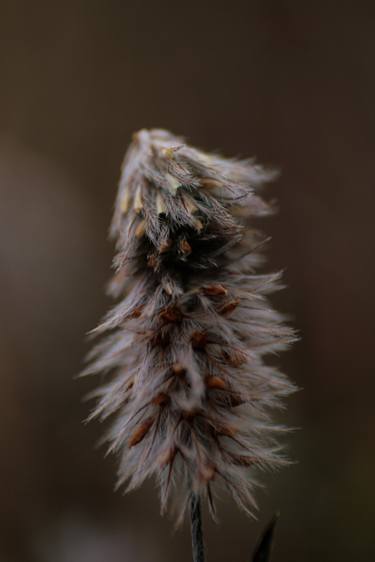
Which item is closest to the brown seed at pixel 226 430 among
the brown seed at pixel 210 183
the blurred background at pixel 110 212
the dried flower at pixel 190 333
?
the dried flower at pixel 190 333

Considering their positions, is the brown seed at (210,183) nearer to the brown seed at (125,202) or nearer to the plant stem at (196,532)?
the brown seed at (125,202)

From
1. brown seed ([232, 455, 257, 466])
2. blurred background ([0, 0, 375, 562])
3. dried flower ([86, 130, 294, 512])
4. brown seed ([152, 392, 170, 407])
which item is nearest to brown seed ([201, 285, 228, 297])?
dried flower ([86, 130, 294, 512])

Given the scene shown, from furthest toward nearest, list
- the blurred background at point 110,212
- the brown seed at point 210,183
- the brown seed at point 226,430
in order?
1. the blurred background at point 110,212
2. the brown seed at point 210,183
3. the brown seed at point 226,430

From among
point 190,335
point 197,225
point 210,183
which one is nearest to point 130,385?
point 190,335

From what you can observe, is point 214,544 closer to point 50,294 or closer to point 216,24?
point 50,294

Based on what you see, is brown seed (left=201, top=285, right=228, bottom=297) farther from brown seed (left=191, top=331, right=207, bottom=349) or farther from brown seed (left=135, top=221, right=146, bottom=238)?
brown seed (left=135, top=221, right=146, bottom=238)

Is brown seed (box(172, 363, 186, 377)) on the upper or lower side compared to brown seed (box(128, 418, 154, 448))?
upper
